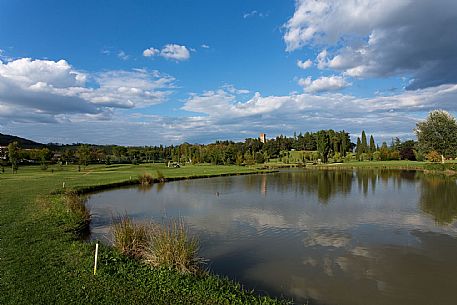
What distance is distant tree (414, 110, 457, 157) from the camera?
6650cm

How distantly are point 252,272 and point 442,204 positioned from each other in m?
21.1

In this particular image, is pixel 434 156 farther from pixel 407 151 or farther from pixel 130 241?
pixel 130 241

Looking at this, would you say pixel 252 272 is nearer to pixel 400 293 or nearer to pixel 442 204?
pixel 400 293

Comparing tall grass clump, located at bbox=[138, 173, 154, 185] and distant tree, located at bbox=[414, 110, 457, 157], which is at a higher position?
distant tree, located at bbox=[414, 110, 457, 157]

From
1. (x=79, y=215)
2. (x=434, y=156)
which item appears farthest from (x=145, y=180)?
(x=434, y=156)

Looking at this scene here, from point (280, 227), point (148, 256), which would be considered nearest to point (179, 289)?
point (148, 256)

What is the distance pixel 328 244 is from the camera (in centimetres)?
1424

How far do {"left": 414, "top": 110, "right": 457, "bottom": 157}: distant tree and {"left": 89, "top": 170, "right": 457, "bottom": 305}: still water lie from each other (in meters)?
47.5

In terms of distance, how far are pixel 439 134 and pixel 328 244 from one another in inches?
2615

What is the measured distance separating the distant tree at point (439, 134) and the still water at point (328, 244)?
156 feet

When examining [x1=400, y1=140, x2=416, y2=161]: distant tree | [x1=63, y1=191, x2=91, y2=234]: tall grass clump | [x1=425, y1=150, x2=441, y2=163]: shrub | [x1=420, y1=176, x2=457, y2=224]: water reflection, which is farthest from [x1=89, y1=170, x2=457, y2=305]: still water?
[x1=400, y1=140, x2=416, y2=161]: distant tree

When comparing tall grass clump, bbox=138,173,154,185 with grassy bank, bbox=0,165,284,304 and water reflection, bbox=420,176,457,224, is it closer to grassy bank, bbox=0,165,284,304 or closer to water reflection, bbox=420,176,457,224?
grassy bank, bbox=0,165,284,304

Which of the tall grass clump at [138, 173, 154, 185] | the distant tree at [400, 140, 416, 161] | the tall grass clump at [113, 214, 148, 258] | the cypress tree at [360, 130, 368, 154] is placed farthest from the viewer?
the cypress tree at [360, 130, 368, 154]

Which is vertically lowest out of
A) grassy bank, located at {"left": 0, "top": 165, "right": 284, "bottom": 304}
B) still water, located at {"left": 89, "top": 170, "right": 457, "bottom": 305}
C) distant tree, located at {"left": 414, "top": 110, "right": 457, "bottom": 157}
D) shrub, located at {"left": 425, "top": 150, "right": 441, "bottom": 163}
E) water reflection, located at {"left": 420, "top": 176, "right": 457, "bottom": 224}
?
still water, located at {"left": 89, "top": 170, "right": 457, "bottom": 305}
